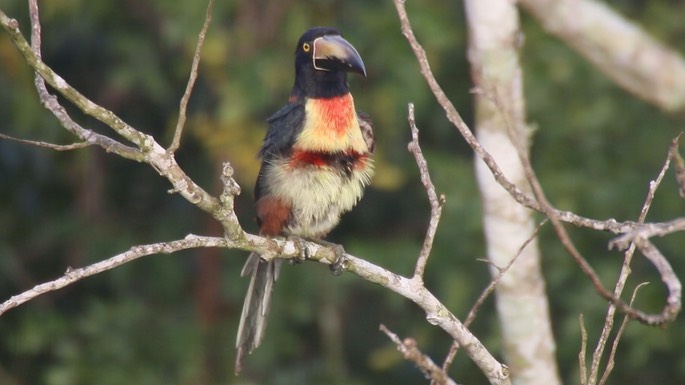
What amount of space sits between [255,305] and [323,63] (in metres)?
0.84

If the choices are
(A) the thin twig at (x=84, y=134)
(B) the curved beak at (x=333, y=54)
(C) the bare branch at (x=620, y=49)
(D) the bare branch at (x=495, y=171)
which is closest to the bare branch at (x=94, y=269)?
(A) the thin twig at (x=84, y=134)

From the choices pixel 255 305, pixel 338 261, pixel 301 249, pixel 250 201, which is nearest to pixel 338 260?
pixel 338 261

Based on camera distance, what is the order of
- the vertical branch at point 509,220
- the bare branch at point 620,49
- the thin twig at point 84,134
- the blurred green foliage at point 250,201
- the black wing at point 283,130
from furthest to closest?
the blurred green foliage at point 250,201, the vertical branch at point 509,220, the black wing at point 283,130, the bare branch at point 620,49, the thin twig at point 84,134

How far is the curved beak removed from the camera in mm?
3812

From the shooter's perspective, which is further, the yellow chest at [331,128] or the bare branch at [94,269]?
the yellow chest at [331,128]

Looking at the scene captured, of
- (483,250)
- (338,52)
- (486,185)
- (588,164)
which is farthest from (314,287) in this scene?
(338,52)

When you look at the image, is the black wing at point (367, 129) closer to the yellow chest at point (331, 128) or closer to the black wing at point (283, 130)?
the yellow chest at point (331, 128)

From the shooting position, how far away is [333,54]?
386 cm

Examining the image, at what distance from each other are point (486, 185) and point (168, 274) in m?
3.08

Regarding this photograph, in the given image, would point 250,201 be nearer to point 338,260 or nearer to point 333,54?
point 333,54

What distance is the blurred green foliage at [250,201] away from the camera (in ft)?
19.7

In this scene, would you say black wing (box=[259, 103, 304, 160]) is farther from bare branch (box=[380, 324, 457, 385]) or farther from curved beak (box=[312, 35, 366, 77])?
bare branch (box=[380, 324, 457, 385])

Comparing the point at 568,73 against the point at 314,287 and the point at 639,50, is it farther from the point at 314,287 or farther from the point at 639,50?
the point at 639,50

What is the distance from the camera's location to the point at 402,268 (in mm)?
6133
